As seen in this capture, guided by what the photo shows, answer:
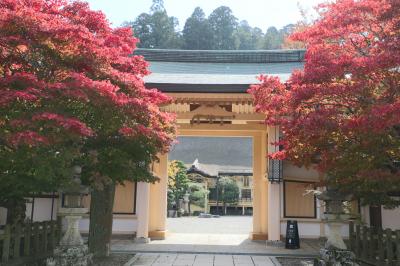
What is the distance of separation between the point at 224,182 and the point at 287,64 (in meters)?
19.4

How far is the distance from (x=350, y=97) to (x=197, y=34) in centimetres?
5056

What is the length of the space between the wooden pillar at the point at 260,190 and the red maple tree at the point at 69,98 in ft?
20.9

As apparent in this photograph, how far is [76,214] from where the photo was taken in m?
7.44

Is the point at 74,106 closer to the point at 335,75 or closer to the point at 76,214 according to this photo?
the point at 76,214

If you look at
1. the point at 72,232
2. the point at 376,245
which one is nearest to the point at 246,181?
the point at 376,245

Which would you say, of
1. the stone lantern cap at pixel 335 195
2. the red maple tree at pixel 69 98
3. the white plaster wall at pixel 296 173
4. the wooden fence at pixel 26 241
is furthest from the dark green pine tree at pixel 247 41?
the red maple tree at pixel 69 98

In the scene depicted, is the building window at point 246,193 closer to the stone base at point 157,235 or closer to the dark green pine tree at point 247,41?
the stone base at point 157,235

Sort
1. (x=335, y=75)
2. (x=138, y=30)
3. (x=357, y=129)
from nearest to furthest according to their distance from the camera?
(x=357, y=129), (x=335, y=75), (x=138, y=30)

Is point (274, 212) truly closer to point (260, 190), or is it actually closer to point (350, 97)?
point (260, 190)

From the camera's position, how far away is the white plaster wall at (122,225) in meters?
12.7

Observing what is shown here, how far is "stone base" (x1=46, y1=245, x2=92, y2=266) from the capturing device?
7.18 metres

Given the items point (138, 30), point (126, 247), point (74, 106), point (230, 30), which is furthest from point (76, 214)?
point (230, 30)

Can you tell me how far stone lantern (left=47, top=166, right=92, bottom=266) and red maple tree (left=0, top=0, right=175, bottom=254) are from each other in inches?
10.9

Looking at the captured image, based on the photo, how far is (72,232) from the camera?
24.4ft
